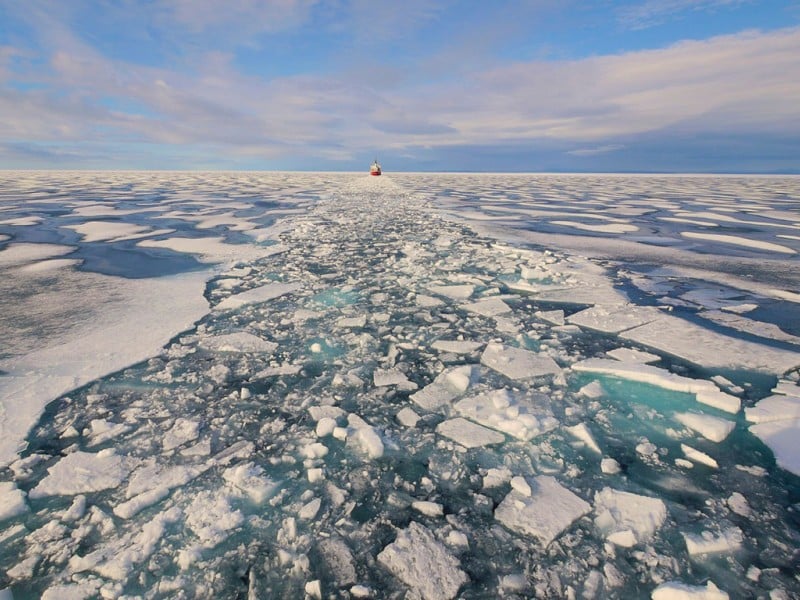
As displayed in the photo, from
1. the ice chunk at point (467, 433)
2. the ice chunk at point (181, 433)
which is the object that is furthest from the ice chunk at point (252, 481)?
the ice chunk at point (467, 433)

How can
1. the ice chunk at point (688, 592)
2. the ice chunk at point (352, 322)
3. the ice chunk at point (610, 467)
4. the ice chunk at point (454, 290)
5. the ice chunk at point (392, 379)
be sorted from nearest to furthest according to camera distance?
the ice chunk at point (688, 592), the ice chunk at point (610, 467), the ice chunk at point (392, 379), the ice chunk at point (352, 322), the ice chunk at point (454, 290)

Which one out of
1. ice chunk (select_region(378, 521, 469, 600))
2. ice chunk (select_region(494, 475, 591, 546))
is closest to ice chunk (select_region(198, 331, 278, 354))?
ice chunk (select_region(378, 521, 469, 600))

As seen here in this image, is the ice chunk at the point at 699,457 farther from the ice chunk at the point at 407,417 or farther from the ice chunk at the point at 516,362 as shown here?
the ice chunk at the point at 407,417

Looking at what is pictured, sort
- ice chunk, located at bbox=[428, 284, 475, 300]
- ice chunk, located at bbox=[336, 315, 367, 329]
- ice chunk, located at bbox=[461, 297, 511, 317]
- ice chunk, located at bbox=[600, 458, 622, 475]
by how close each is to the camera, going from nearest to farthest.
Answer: ice chunk, located at bbox=[600, 458, 622, 475], ice chunk, located at bbox=[336, 315, 367, 329], ice chunk, located at bbox=[461, 297, 511, 317], ice chunk, located at bbox=[428, 284, 475, 300]

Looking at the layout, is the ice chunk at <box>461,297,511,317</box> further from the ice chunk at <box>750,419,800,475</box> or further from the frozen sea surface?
the ice chunk at <box>750,419,800,475</box>

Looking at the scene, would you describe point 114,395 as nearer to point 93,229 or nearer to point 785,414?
point 785,414

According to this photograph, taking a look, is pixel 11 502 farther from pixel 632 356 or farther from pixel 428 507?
pixel 632 356
